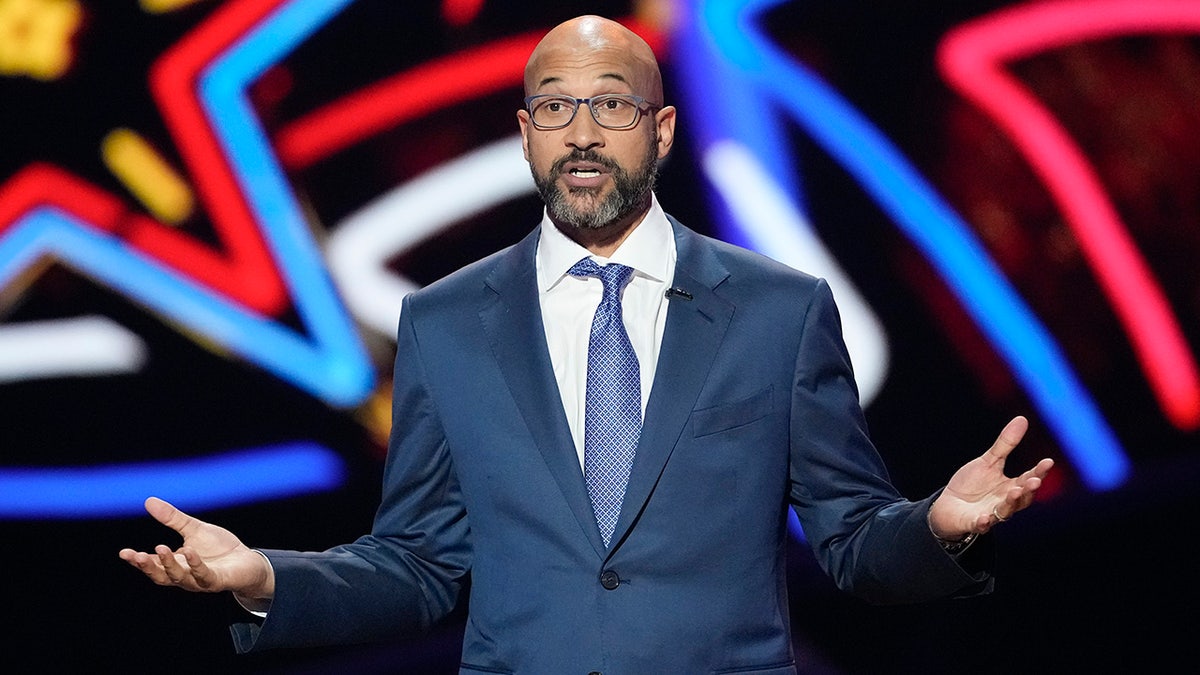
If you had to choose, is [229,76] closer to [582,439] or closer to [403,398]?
[403,398]

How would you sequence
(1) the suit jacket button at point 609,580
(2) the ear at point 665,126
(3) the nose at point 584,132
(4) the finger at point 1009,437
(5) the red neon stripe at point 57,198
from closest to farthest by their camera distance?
(4) the finger at point 1009,437 < (1) the suit jacket button at point 609,580 < (3) the nose at point 584,132 < (2) the ear at point 665,126 < (5) the red neon stripe at point 57,198

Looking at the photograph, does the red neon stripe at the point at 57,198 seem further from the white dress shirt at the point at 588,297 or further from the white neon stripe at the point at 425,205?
the white dress shirt at the point at 588,297

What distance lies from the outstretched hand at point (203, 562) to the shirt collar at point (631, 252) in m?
0.52

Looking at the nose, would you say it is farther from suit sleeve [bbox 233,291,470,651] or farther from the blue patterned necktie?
suit sleeve [bbox 233,291,470,651]

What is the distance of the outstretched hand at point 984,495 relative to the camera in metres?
1.64

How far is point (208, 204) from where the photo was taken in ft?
11.8

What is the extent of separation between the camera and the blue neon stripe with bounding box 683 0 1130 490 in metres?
3.72

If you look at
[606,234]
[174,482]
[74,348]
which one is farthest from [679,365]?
[74,348]

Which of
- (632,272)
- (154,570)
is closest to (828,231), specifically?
(632,272)

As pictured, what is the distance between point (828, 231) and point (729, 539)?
1992 millimetres

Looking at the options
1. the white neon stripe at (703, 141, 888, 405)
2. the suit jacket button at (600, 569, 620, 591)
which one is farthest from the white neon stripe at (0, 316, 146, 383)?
the suit jacket button at (600, 569, 620, 591)

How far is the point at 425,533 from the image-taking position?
200cm

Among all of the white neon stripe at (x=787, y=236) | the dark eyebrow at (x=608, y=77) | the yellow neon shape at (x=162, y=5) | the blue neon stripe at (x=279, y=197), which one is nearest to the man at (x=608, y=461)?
the dark eyebrow at (x=608, y=77)

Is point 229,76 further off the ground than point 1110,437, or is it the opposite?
point 229,76
